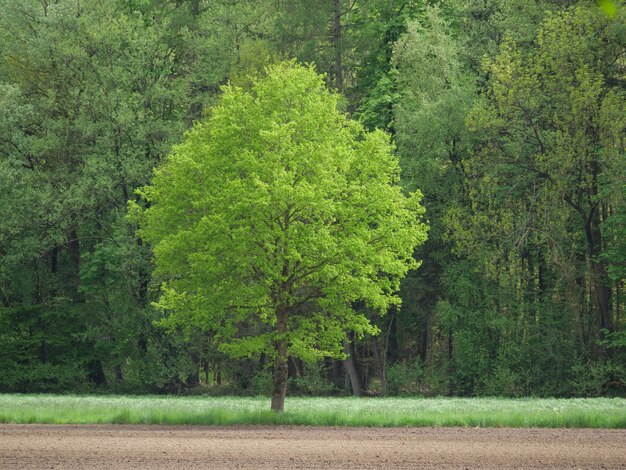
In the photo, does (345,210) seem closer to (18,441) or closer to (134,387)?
(18,441)

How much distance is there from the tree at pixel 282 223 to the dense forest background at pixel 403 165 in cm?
1472

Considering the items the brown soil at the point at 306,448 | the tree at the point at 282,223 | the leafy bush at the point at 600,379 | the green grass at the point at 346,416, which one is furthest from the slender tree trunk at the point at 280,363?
the leafy bush at the point at 600,379

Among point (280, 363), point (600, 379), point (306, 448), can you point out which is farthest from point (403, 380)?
point (306, 448)

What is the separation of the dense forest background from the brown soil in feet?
69.8

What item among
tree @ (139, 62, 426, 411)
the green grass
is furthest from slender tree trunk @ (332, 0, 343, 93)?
the green grass

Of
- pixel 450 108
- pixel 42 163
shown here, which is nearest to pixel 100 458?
pixel 450 108

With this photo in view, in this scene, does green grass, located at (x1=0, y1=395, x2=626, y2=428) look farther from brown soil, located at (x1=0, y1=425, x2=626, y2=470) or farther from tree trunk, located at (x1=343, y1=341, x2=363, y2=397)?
tree trunk, located at (x1=343, y1=341, x2=363, y2=397)

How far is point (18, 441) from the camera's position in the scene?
22.0 m

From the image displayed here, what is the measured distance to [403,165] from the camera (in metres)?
50.0

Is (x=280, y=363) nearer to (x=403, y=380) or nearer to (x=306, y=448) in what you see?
(x=306, y=448)

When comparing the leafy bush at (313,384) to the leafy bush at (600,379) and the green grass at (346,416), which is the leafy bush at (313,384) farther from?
the green grass at (346,416)

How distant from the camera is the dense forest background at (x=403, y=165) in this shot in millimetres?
44750

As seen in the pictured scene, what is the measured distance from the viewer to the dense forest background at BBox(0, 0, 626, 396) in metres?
44.8

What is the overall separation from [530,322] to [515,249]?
4.32 m
